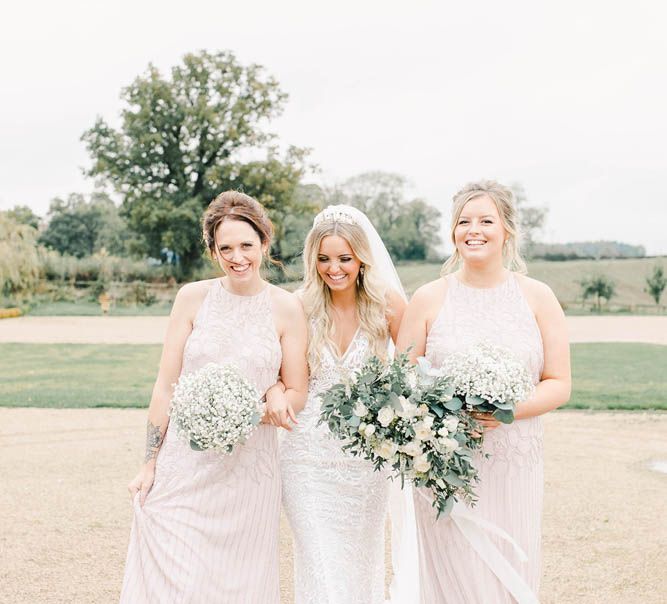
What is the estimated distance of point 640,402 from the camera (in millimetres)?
14164

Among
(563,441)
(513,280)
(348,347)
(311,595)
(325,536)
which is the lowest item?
(563,441)

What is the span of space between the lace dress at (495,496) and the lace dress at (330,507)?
0.55 meters

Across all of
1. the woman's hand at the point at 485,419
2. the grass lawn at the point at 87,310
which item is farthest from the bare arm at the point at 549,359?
the grass lawn at the point at 87,310

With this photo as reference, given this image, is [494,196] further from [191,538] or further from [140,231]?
[140,231]

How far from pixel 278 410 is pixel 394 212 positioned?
67.5 metres

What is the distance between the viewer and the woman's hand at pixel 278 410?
3957 millimetres

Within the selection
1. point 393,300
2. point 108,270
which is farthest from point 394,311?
point 108,270

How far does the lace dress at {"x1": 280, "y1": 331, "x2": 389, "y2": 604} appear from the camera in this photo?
172 inches

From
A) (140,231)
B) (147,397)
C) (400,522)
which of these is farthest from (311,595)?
(140,231)

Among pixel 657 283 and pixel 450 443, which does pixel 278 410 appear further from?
pixel 657 283

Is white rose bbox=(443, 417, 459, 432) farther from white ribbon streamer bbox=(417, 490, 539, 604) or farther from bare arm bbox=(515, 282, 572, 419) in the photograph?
white ribbon streamer bbox=(417, 490, 539, 604)

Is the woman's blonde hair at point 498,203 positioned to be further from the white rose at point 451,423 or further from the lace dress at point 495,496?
the white rose at point 451,423

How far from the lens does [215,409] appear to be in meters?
3.59

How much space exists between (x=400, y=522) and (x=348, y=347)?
1.67m
